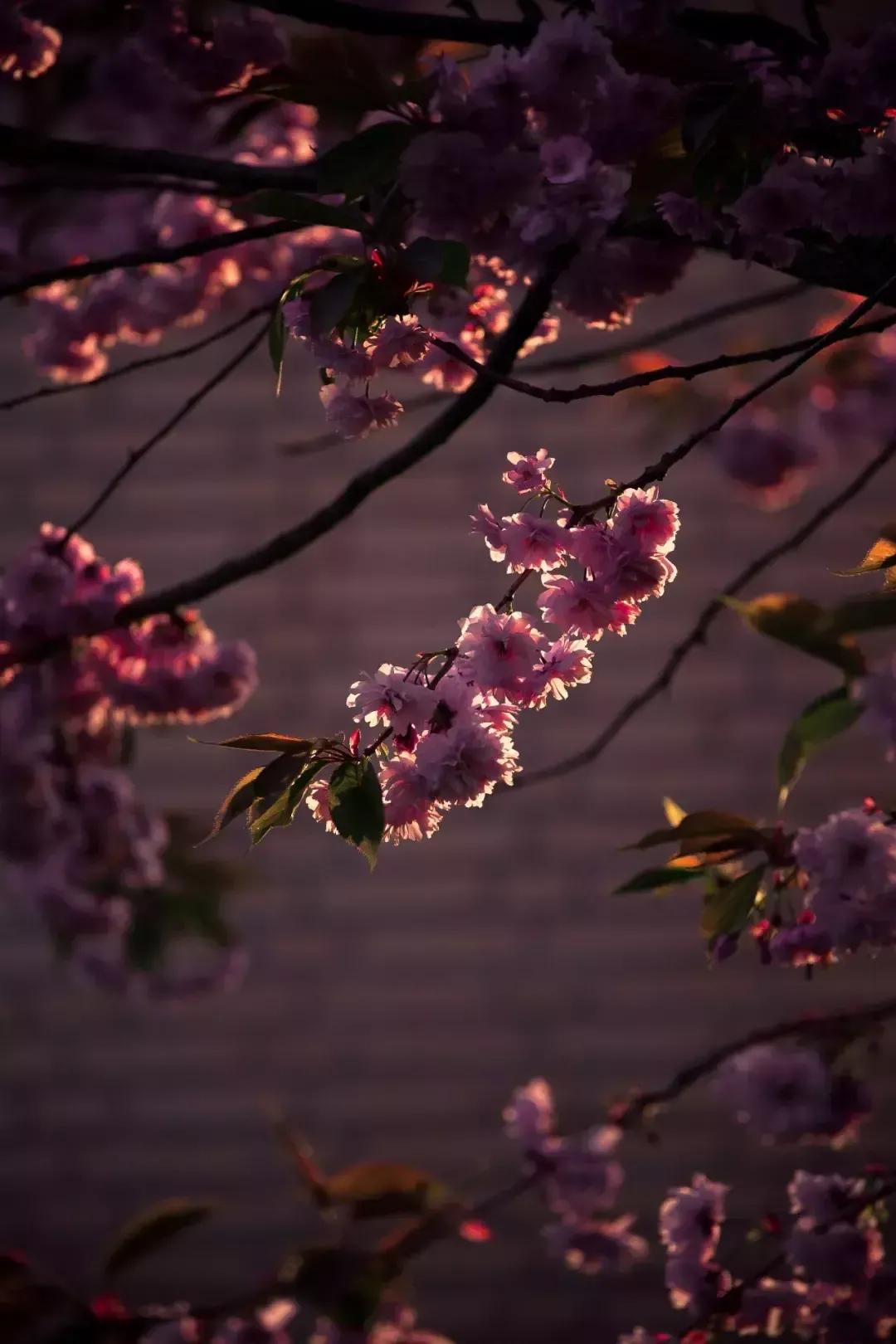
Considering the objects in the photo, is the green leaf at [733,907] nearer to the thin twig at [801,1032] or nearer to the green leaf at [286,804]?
the thin twig at [801,1032]

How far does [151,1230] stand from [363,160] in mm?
1096

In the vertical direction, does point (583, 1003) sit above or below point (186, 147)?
below

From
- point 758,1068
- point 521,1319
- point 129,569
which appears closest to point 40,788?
point 129,569

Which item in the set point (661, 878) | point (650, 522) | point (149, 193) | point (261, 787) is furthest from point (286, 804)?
point (149, 193)

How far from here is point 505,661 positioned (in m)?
0.79

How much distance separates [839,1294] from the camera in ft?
3.85

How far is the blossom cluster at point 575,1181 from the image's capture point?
1.75 m

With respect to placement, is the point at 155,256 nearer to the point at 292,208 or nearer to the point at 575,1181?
the point at 292,208

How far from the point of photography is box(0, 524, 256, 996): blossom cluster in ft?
4.55

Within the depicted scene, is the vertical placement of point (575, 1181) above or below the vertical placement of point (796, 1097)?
below

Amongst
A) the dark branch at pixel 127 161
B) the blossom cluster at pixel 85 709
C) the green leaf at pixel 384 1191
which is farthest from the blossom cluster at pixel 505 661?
the green leaf at pixel 384 1191

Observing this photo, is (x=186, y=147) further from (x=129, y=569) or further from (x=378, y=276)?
(x=378, y=276)

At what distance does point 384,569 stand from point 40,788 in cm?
149

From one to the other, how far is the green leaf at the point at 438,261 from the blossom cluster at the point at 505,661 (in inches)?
4.5
